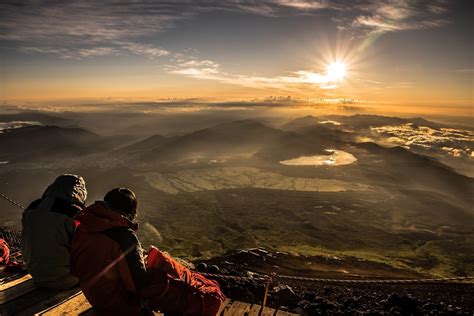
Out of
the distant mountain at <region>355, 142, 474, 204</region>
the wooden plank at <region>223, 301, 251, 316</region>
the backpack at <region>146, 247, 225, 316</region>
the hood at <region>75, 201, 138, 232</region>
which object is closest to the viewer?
the hood at <region>75, 201, 138, 232</region>

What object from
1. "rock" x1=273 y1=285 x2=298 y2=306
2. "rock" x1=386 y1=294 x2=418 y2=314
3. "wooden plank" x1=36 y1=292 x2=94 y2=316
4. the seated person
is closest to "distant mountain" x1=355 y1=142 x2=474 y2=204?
"rock" x1=386 y1=294 x2=418 y2=314

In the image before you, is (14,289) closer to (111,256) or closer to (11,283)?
(11,283)

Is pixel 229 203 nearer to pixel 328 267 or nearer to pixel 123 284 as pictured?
pixel 328 267

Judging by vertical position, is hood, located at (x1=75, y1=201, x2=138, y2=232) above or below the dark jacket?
above

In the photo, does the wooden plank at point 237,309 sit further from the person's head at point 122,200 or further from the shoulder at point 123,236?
the person's head at point 122,200

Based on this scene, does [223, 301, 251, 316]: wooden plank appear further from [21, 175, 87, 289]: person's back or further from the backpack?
[21, 175, 87, 289]: person's back

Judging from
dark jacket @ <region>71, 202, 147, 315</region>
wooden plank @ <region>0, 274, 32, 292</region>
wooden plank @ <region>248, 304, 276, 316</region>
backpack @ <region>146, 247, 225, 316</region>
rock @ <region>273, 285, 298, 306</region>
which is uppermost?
dark jacket @ <region>71, 202, 147, 315</region>

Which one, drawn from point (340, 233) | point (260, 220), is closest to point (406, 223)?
point (340, 233)

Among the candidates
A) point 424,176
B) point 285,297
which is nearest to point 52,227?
point 285,297
